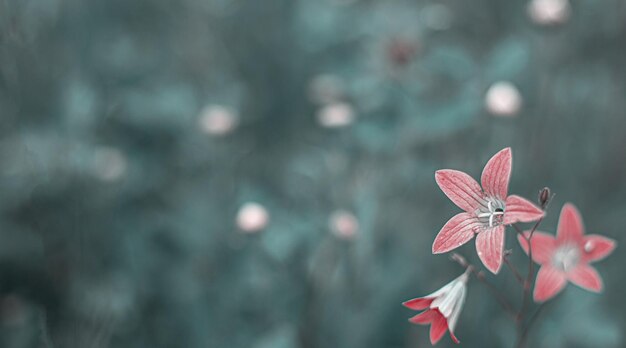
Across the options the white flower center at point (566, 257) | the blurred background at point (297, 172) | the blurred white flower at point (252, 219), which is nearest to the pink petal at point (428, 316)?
the white flower center at point (566, 257)

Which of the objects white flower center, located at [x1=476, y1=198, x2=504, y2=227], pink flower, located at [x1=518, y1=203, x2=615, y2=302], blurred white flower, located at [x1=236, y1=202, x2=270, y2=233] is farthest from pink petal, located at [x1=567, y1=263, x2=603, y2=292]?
blurred white flower, located at [x1=236, y1=202, x2=270, y2=233]

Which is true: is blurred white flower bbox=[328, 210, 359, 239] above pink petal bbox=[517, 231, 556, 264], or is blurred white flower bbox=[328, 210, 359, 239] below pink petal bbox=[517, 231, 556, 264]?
below

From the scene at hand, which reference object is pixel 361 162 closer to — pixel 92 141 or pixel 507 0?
pixel 92 141

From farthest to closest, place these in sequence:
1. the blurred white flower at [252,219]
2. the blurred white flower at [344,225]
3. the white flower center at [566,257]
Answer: the blurred white flower at [344,225], the blurred white flower at [252,219], the white flower center at [566,257]

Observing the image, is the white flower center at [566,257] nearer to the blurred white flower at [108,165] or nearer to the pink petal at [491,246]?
the pink petal at [491,246]

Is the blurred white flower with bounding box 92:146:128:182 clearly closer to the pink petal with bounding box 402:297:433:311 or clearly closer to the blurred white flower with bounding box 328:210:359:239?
the blurred white flower with bounding box 328:210:359:239

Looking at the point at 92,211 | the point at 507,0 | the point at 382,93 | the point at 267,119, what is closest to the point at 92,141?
the point at 92,211
